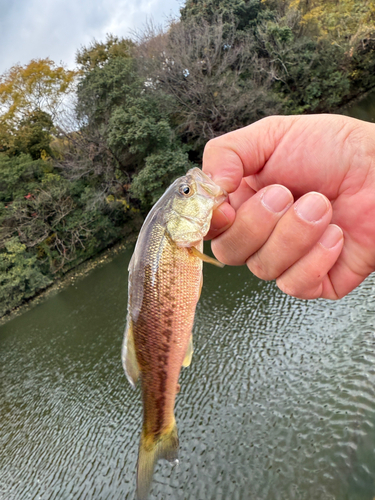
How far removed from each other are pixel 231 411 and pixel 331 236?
762 cm

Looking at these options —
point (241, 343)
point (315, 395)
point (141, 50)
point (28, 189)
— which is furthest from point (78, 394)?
point (141, 50)

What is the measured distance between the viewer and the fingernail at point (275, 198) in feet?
7.18

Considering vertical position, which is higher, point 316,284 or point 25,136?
point 25,136

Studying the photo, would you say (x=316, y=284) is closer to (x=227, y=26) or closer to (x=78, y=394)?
(x=78, y=394)

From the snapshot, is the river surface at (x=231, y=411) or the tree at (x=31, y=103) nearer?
the river surface at (x=231, y=411)

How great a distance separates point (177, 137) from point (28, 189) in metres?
12.8

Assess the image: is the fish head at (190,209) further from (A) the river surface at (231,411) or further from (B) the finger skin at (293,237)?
(A) the river surface at (231,411)

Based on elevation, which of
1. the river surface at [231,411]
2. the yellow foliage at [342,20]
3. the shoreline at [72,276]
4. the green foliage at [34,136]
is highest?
the green foliage at [34,136]

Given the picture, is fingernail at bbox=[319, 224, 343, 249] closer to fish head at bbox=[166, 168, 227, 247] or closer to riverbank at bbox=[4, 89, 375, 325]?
fish head at bbox=[166, 168, 227, 247]

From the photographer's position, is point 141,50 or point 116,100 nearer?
point 116,100

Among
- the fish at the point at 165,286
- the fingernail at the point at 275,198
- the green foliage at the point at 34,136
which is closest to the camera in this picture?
the fish at the point at 165,286

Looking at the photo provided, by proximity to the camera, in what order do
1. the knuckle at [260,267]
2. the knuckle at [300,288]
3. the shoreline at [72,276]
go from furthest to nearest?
the shoreline at [72,276] → the knuckle at [260,267] → the knuckle at [300,288]

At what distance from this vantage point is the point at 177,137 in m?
24.9

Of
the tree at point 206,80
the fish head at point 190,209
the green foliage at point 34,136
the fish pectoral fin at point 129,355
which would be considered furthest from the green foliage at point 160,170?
the fish pectoral fin at point 129,355
